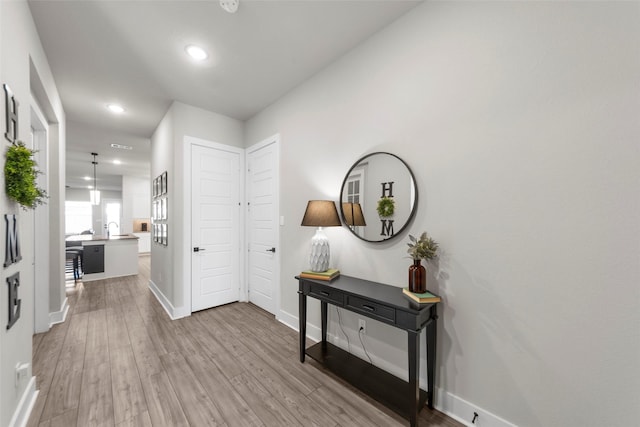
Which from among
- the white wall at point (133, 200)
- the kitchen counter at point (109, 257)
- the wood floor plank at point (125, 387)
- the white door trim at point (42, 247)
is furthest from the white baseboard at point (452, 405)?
the white wall at point (133, 200)

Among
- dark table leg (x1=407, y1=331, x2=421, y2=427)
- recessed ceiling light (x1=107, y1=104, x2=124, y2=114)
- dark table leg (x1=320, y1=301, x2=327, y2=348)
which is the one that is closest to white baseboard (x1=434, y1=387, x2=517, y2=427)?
dark table leg (x1=407, y1=331, x2=421, y2=427)

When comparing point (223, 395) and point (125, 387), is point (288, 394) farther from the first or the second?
point (125, 387)

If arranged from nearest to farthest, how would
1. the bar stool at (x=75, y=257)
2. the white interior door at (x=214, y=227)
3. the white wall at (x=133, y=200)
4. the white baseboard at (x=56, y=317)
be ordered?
the white baseboard at (x=56, y=317) < the white interior door at (x=214, y=227) < the bar stool at (x=75, y=257) < the white wall at (x=133, y=200)

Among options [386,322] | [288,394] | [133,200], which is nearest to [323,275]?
[386,322]

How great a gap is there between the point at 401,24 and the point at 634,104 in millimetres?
1484

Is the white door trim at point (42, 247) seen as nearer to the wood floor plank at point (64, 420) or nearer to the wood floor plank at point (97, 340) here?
the wood floor plank at point (97, 340)

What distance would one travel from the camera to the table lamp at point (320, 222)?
2.14 m

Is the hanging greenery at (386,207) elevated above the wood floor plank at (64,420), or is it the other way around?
the hanging greenery at (386,207)

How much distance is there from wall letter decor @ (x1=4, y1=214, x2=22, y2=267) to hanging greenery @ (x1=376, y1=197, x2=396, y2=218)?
2.30 metres

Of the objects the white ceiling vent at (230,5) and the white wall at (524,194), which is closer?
the white wall at (524,194)

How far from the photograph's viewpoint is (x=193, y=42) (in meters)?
2.14

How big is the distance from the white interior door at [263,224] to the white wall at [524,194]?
1542 millimetres

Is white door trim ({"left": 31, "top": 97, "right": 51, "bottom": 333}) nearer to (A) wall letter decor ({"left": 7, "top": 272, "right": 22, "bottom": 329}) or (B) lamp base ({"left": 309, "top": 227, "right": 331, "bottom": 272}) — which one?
(A) wall letter decor ({"left": 7, "top": 272, "right": 22, "bottom": 329})

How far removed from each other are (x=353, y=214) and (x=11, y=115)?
2290 mm
